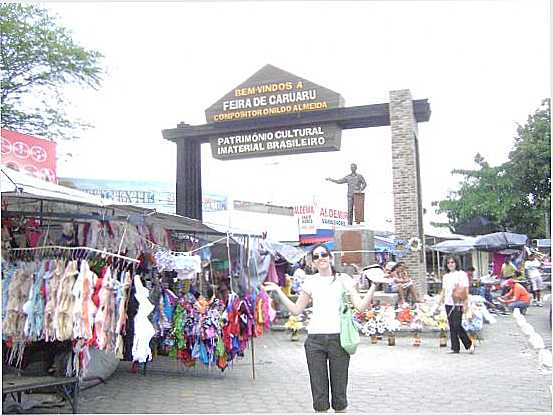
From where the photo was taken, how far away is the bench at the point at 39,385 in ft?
17.0

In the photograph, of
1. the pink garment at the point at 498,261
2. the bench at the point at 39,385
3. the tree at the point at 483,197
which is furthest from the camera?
the tree at the point at 483,197

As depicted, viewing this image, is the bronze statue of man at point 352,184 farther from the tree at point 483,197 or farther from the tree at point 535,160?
the tree at point 483,197

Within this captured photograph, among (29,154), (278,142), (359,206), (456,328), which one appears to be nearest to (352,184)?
(359,206)

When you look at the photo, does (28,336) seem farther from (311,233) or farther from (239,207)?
(239,207)

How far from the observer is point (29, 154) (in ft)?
47.4

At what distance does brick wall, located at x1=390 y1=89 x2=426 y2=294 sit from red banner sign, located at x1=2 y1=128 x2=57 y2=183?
8.52 m

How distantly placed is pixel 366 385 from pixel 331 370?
273 centimetres

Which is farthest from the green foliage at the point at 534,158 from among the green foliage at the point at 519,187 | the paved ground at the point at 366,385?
the paved ground at the point at 366,385

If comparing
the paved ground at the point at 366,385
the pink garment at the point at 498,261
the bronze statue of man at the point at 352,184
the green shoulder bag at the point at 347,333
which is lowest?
the paved ground at the point at 366,385

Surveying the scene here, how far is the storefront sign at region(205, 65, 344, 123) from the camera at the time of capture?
16156 mm

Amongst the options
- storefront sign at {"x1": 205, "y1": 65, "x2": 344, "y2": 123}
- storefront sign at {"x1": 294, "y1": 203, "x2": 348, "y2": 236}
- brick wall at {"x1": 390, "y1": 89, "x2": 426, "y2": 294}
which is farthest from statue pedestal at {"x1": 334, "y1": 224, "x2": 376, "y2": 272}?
storefront sign at {"x1": 294, "y1": 203, "x2": 348, "y2": 236}

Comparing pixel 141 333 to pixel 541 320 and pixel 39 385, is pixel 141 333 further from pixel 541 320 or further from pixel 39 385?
pixel 541 320

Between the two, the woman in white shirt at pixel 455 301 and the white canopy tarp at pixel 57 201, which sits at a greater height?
the white canopy tarp at pixel 57 201

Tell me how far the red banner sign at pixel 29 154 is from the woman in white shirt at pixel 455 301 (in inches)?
361
